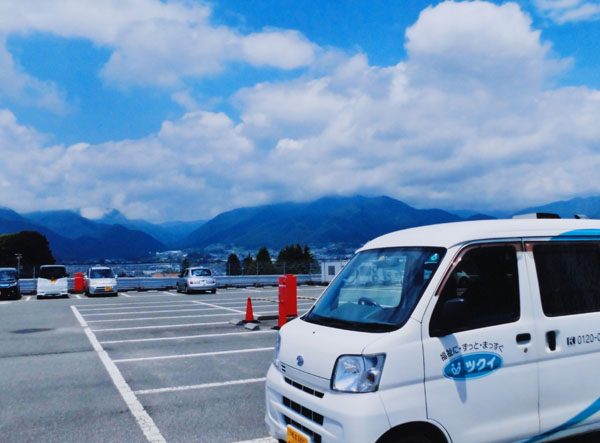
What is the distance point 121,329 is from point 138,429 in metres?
8.07

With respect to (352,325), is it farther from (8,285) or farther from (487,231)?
(8,285)

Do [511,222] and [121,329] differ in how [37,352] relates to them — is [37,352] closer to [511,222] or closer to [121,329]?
[121,329]

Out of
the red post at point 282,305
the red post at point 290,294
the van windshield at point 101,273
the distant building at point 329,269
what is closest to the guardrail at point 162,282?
the distant building at point 329,269

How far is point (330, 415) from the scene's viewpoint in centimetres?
335

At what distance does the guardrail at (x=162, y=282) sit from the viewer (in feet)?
97.3

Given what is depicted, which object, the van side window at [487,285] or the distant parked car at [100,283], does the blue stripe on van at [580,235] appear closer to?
the van side window at [487,285]

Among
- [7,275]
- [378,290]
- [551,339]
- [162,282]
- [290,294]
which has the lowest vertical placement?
[162,282]

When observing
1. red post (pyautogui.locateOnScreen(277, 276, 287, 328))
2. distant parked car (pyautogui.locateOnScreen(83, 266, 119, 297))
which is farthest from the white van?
distant parked car (pyautogui.locateOnScreen(83, 266, 119, 297))

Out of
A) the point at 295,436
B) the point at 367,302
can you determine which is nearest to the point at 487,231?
the point at 367,302

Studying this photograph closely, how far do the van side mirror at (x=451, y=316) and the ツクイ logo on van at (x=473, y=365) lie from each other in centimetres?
21

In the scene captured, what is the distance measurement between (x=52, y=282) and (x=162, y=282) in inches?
306

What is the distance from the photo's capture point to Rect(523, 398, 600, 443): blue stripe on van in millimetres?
3830

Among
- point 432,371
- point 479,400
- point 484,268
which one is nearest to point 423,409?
point 432,371

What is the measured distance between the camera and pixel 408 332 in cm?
343
